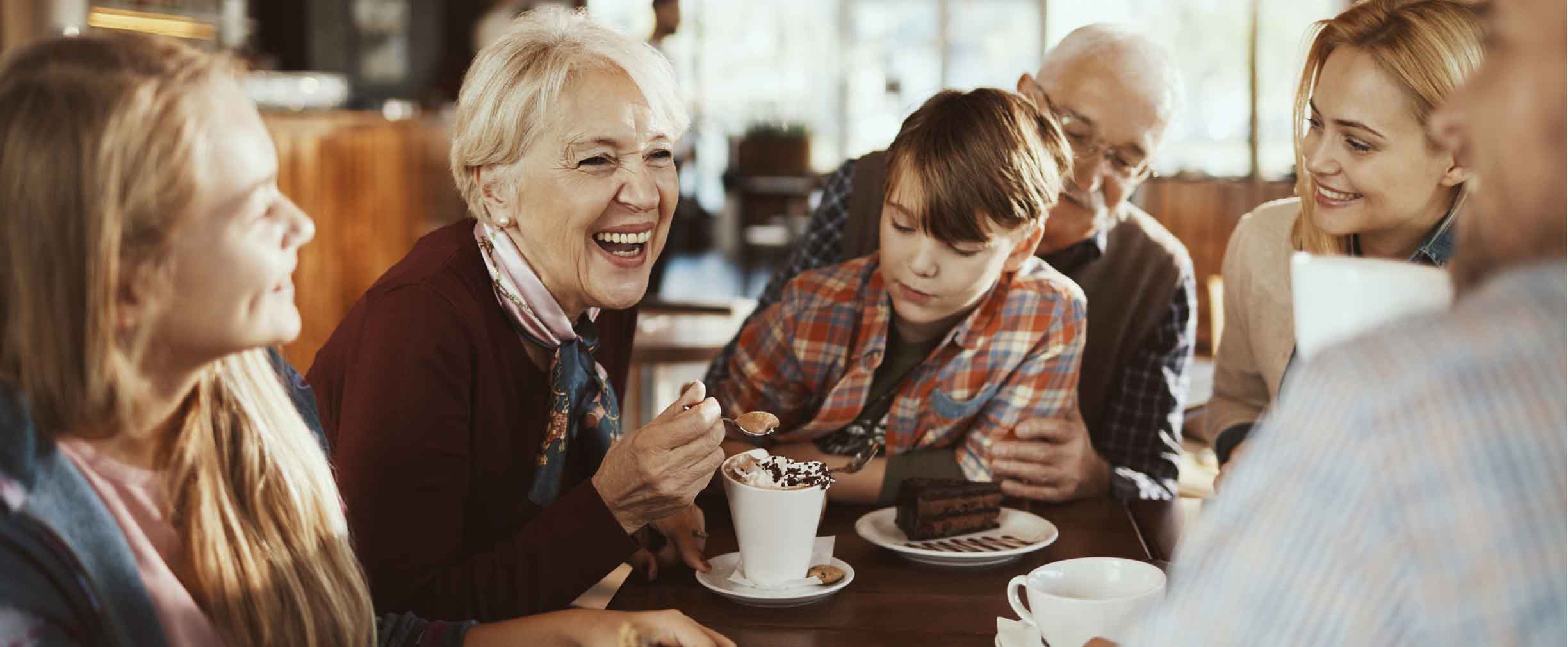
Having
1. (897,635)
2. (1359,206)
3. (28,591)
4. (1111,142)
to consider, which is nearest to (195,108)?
(28,591)

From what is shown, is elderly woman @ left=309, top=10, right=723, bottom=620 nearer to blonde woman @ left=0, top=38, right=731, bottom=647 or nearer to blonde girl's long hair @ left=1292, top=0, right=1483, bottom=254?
blonde woman @ left=0, top=38, right=731, bottom=647

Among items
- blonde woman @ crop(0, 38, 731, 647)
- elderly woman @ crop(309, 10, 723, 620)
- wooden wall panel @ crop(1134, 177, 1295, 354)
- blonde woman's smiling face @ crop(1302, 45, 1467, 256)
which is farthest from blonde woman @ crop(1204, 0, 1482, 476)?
wooden wall panel @ crop(1134, 177, 1295, 354)

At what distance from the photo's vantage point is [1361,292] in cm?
75

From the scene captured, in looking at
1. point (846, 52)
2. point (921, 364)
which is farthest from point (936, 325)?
point (846, 52)

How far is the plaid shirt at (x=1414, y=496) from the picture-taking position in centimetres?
60

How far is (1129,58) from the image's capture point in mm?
2305

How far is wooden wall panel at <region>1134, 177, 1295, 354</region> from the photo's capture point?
498 cm

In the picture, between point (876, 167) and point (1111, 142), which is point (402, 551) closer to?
point (876, 167)

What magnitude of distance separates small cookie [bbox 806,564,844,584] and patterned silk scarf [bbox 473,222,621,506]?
0.38 meters

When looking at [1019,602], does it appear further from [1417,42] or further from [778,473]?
[1417,42]

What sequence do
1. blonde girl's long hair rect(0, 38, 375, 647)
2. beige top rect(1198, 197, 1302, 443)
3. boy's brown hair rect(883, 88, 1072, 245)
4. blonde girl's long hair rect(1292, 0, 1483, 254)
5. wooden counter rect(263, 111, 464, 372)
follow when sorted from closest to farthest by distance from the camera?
1. blonde girl's long hair rect(0, 38, 375, 647)
2. blonde girl's long hair rect(1292, 0, 1483, 254)
3. boy's brown hair rect(883, 88, 1072, 245)
4. beige top rect(1198, 197, 1302, 443)
5. wooden counter rect(263, 111, 464, 372)

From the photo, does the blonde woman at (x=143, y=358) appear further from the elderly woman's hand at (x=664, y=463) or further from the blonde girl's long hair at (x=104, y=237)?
the elderly woman's hand at (x=664, y=463)

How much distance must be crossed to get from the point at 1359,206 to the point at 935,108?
58 cm

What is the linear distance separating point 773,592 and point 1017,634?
268 mm
